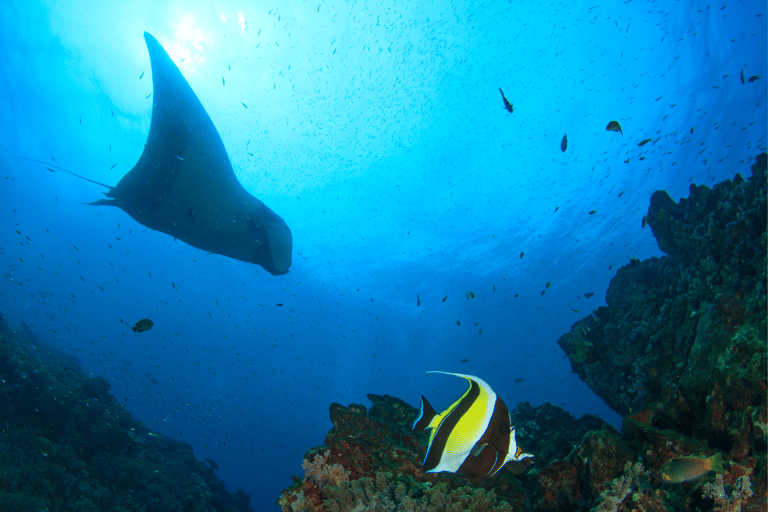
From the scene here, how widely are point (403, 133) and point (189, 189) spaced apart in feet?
46.0

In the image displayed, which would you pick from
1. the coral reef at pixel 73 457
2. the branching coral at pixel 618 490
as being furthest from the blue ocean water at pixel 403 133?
the coral reef at pixel 73 457

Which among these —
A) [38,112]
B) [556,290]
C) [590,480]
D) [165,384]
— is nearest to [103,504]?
[590,480]

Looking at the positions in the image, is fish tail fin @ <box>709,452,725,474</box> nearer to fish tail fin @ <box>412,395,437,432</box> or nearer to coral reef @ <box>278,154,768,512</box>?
coral reef @ <box>278,154,768,512</box>

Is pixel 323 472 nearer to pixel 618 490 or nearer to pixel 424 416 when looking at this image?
pixel 424 416

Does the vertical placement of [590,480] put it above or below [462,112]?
below

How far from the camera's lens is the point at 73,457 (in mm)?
8508

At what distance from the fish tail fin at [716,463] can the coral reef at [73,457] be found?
1131 cm

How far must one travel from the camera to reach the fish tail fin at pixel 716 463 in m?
2.02

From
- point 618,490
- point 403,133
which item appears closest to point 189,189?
point 618,490

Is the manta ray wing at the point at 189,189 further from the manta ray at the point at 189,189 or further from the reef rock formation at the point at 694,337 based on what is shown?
the reef rock formation at the point at 694,337

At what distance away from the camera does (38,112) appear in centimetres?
1795

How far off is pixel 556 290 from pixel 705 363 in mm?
32746

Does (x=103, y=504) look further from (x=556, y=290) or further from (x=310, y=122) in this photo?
(x=556, y=290)

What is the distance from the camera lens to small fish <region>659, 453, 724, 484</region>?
201 centimetres
